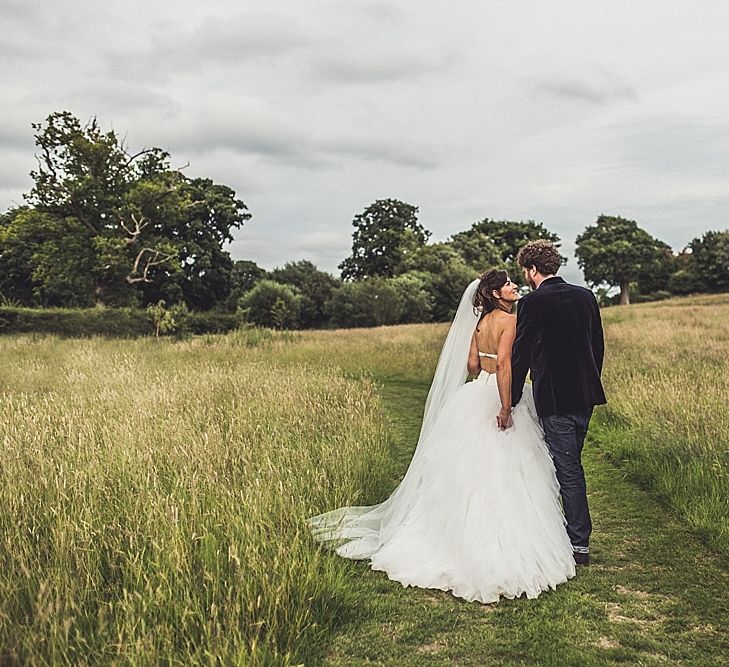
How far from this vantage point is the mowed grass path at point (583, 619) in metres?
3.95

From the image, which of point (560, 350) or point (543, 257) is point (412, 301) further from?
point (560, 350)

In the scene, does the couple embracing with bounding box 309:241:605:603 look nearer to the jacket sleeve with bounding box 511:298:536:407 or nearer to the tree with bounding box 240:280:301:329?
the jacket sleeve with bounding box 511:298:536:407

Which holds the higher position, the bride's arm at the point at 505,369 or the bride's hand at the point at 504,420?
the bride's arm at the point at 505,369

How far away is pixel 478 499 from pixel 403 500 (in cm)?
92

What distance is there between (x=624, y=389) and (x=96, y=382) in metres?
8.93

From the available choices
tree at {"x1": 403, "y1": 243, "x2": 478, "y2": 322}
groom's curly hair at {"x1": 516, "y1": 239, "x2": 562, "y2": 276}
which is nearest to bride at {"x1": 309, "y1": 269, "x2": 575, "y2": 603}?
groom's curly hair at {"x1": 516, "y1": 239, "x2": 562, "y2": 276}

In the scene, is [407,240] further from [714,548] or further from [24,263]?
[714,548]

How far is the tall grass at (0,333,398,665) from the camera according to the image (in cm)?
355

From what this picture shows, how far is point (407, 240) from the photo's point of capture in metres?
70.1

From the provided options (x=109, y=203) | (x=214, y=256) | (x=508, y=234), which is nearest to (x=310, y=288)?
(x=214, y=256)

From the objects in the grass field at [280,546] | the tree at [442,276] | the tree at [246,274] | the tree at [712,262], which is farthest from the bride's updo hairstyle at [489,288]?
the tree at [712,262]

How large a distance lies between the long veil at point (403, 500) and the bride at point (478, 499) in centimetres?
1

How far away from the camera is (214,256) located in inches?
2083

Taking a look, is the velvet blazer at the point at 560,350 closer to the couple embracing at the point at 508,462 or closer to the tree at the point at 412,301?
the couple embracing at the point at 508,462
